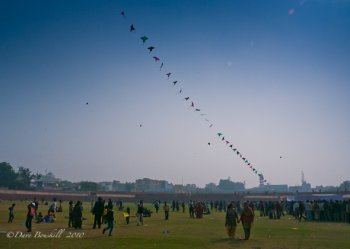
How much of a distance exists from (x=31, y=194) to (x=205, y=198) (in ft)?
180

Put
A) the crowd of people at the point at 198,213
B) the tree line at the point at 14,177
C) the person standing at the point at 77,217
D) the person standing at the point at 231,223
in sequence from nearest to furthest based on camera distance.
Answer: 1. the person standing at the point at 231,223
2. the crowd of people at the point at 198,213
3. the person standing at the point at 77,217
4. the tree line at the point at 14,177

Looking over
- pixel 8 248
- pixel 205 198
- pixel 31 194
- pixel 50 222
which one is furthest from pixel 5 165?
pixel 8 248

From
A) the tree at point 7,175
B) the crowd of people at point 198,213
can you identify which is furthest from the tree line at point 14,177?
the crowd of people at point 198,213

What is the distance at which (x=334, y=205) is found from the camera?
112ft

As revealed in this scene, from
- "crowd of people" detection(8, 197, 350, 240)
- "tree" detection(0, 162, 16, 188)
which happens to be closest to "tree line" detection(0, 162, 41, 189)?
"tree" detection(0, 162, 16, 188)

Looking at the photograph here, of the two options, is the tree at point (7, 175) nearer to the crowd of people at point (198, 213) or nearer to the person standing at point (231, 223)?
the crowd of people at point (198, 213)

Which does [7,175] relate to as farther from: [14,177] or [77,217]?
[77,217]

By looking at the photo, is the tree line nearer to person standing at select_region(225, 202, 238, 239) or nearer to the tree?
the tree

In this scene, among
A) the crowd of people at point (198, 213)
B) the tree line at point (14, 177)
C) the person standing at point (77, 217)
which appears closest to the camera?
the crowd of people at point (198, 213)

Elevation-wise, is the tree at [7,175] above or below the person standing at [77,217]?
above

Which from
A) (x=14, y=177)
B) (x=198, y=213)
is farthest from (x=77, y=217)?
(x=14, y=177)

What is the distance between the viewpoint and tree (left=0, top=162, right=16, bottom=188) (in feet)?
499

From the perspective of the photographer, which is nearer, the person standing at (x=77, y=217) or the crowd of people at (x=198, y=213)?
the crowd of people at (x=198, y=213)

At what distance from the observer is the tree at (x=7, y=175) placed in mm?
152200
